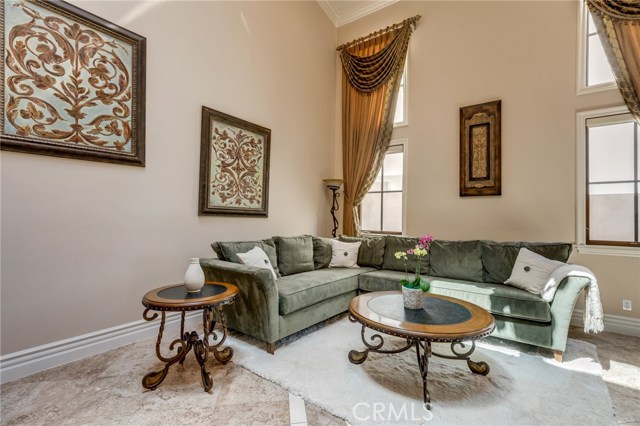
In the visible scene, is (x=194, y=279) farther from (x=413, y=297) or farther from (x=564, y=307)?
(x=564, y=307)

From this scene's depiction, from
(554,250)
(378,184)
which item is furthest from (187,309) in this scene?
(378,184)

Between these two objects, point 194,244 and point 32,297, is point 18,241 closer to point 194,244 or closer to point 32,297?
point 32,297

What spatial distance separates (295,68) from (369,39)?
4.56 ft

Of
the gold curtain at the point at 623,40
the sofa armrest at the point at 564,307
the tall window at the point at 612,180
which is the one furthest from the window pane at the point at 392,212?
the gold curtain at the point at 623,40

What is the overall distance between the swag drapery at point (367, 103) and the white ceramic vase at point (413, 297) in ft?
8.51

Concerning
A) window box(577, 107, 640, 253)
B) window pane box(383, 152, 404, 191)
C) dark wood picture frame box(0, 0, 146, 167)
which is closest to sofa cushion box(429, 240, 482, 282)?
window box(577, 107, 640, 253)

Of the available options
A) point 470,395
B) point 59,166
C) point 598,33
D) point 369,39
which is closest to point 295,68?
point 369,39

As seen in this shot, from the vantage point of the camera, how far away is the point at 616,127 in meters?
3.20

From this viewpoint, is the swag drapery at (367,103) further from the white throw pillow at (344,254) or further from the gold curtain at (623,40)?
the gold curtain at (623,40)

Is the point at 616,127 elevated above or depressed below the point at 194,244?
above

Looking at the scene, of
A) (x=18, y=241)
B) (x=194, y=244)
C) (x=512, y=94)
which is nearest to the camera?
(x=18, y=241)

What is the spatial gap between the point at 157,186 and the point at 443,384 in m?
2.88

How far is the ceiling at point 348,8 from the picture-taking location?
15.6 feet

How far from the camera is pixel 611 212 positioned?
3172mm
